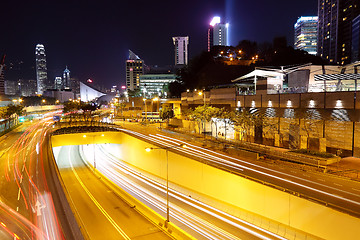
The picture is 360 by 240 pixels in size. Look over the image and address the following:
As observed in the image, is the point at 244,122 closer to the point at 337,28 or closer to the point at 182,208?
the point at 182,208

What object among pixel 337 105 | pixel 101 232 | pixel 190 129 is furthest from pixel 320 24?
pixel 101 232

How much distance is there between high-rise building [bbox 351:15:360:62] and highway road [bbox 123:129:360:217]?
88574 millimetres

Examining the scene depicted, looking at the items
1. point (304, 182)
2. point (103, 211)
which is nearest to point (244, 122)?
point (304, 182)

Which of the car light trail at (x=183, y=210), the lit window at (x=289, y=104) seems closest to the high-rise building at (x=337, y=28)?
the lit window at (x=289, y=104)

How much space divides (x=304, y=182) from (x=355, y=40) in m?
96.9

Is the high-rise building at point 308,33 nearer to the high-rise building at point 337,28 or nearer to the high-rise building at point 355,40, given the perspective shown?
the high-rise building at point 337,28

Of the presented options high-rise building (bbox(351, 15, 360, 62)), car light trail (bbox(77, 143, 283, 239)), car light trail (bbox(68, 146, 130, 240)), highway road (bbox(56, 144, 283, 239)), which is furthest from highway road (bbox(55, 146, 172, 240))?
high-rise building (bbox(351, 15, 360, 62))

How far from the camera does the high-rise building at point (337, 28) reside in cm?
9625

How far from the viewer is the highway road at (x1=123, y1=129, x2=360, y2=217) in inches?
521

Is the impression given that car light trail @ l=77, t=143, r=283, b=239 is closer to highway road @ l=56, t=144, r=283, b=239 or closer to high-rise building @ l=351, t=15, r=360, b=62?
highway road @ l=56, t=144, r=283, b=239

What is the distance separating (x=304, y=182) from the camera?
1617cm

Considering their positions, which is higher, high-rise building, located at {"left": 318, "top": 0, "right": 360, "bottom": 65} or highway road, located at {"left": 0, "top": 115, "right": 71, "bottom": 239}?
high-rise building, located at {"left": 318, "top": 0, "right": 360, "bottom": 65}

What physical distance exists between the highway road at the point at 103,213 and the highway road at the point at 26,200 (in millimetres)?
1730

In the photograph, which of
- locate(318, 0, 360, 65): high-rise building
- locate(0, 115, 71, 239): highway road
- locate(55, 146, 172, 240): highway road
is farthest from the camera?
locate(318, 0, 360, 65): high-rise building
